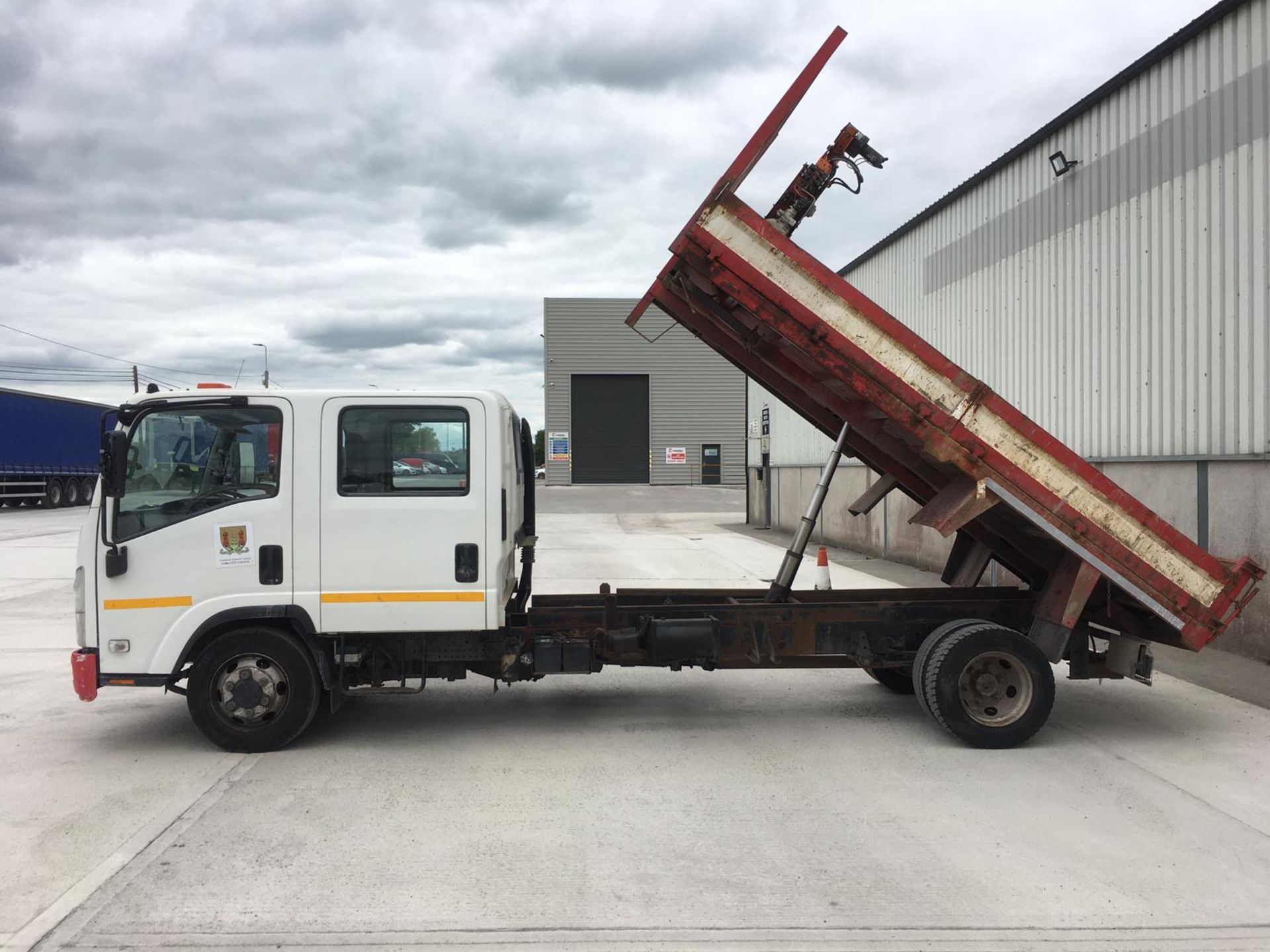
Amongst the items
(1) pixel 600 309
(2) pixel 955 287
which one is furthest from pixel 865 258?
(1) pixel 600 309

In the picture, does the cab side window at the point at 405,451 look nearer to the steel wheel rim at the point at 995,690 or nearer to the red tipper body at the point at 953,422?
the red tipper body at the point at 953,422

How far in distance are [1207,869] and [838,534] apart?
15.7 m

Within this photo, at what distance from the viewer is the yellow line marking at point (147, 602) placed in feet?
18.0

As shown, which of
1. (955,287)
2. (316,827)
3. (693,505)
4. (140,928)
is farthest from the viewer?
(693,505)

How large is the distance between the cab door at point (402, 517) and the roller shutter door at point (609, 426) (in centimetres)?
4564

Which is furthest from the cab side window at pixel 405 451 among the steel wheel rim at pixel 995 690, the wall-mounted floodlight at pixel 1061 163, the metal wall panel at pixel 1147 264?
the wall-mounted floodlight at pixel 1061 163

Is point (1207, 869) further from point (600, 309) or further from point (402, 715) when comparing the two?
point (600, 309)

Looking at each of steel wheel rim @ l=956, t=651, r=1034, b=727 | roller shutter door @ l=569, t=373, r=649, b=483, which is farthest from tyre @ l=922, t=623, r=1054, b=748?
roller shutter door @ l=569, t=373, r=649, b=483

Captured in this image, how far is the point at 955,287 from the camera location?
14562mm

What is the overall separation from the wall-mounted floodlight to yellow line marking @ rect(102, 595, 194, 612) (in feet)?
34.2

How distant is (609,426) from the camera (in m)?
51.9

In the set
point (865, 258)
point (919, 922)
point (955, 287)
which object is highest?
point (865, 258)

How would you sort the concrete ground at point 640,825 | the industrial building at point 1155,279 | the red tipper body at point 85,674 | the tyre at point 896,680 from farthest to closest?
the industrial building at point 1155,279 → the tyre at point 896,680 → the red tipper body at point 85,674 → the concrete ground at point 640,825

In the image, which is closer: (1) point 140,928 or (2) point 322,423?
(1) point 140,928
